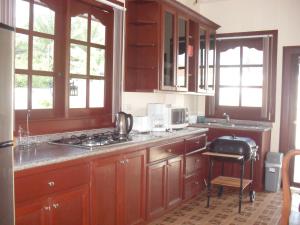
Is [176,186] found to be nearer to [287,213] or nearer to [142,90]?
[142,90]

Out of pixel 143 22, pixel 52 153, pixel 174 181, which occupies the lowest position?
pixel 174 181

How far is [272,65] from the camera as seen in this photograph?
5082 millimetres

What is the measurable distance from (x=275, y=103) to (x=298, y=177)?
1.19m

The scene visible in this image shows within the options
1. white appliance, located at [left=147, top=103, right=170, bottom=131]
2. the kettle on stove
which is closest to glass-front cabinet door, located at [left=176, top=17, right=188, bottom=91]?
white appliance, located at [left=147, top=103, right=170, bottom=131]

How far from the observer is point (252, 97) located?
5332mm

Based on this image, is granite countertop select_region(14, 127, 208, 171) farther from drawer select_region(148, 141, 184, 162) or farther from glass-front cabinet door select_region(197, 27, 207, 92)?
glass-front cabinet door select_region(197, 27, 207, 92)

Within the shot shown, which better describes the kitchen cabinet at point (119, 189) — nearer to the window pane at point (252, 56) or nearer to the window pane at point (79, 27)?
the window pane at point (79, 27)

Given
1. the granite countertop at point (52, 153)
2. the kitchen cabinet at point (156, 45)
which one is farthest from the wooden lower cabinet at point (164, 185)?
the kitchen cabinet at point (156, 45)

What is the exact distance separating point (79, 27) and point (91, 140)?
1.17 meters

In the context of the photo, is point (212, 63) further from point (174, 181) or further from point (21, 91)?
point (21, 91)

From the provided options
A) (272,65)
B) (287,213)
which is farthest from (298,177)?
(287,213)

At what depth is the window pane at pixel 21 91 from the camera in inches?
111

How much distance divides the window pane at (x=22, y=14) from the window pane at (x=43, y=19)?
0.08 m

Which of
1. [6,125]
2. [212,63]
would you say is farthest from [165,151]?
[212,63]
